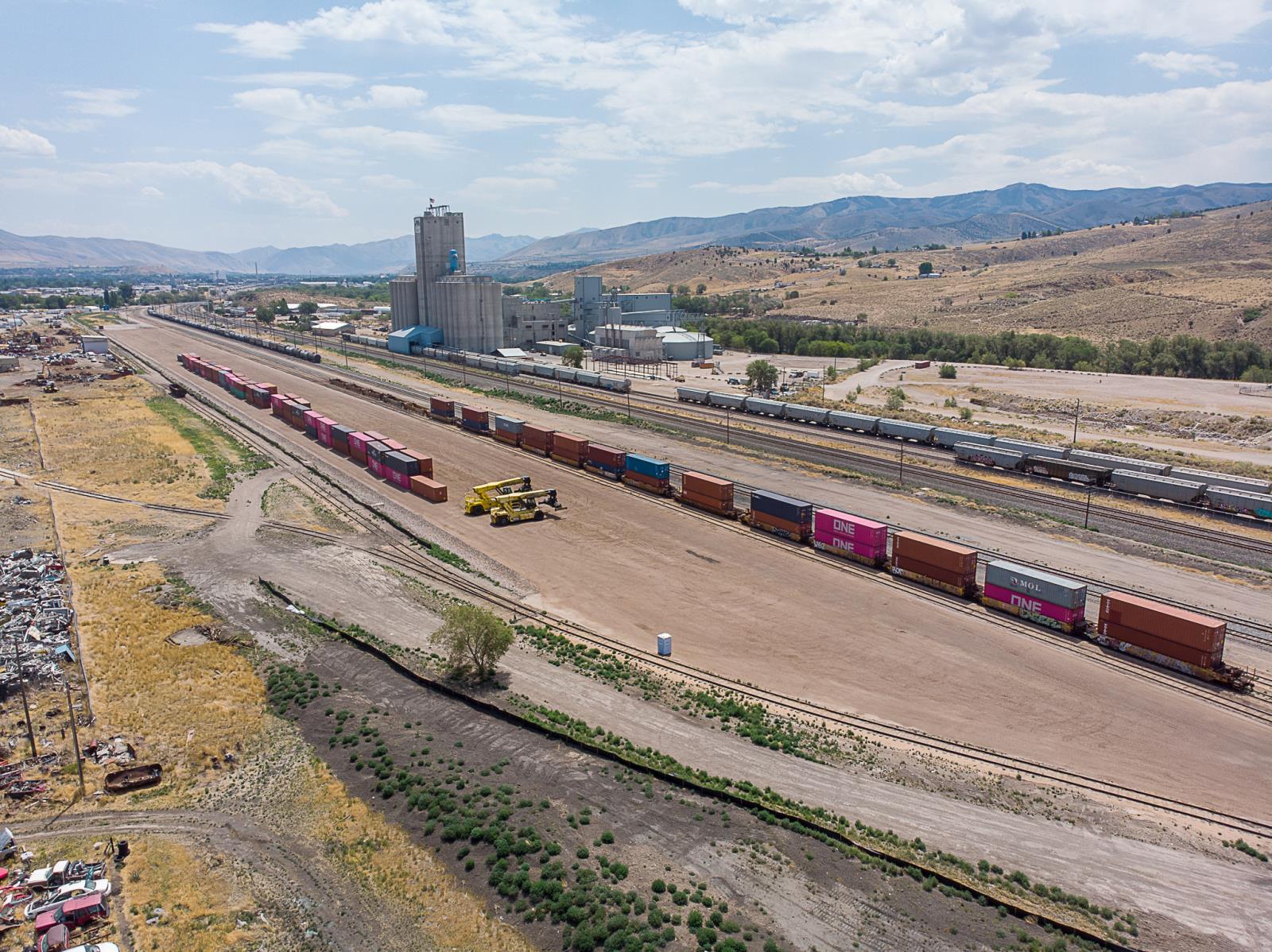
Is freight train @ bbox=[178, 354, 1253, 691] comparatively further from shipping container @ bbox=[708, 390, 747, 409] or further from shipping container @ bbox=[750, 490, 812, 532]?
shipping container @ bbox=[708, 390, 747, 409]

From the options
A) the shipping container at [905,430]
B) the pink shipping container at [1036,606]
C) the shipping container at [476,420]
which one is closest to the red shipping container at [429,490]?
the shipping container at [476,420]

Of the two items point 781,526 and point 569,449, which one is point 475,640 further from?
point 569,449

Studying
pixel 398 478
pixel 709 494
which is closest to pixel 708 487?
pixel 709 494

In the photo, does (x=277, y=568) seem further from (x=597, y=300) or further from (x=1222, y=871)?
(x=597, y=300)

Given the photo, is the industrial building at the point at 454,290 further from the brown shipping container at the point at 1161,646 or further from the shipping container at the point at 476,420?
the brown shipping container at the point at 1161,646

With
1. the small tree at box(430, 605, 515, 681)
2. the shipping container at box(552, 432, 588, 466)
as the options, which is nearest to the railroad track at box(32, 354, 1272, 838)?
the small tree at box(430, 605, 515, 681)

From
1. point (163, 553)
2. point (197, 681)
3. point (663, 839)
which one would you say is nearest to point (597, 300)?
point (163, 553)
